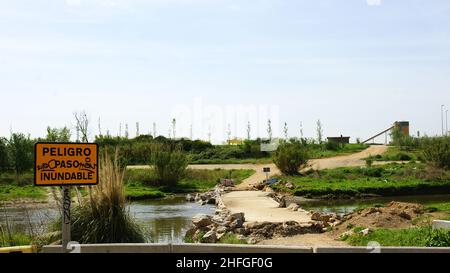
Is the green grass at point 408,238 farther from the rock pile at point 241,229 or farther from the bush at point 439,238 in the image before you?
the rock pile at point 241,229

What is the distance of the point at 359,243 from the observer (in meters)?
10.6

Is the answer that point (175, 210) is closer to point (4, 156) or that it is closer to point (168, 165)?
point (168, 165)

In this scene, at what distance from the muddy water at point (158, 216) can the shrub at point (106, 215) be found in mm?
586

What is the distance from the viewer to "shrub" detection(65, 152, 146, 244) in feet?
28.4

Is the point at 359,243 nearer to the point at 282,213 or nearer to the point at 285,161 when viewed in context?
the point at 282,213

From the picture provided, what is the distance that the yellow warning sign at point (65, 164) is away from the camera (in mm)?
5488

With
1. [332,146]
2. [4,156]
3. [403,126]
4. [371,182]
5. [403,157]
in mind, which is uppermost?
[403,126]

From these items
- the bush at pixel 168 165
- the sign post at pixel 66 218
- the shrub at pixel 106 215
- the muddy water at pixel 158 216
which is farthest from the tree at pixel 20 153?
the sign post at pixel 66 218

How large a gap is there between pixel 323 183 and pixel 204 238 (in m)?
15.3

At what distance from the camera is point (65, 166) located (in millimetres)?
5617

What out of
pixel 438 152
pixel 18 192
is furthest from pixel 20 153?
pixel 438 152

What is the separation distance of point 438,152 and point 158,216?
17546mm
